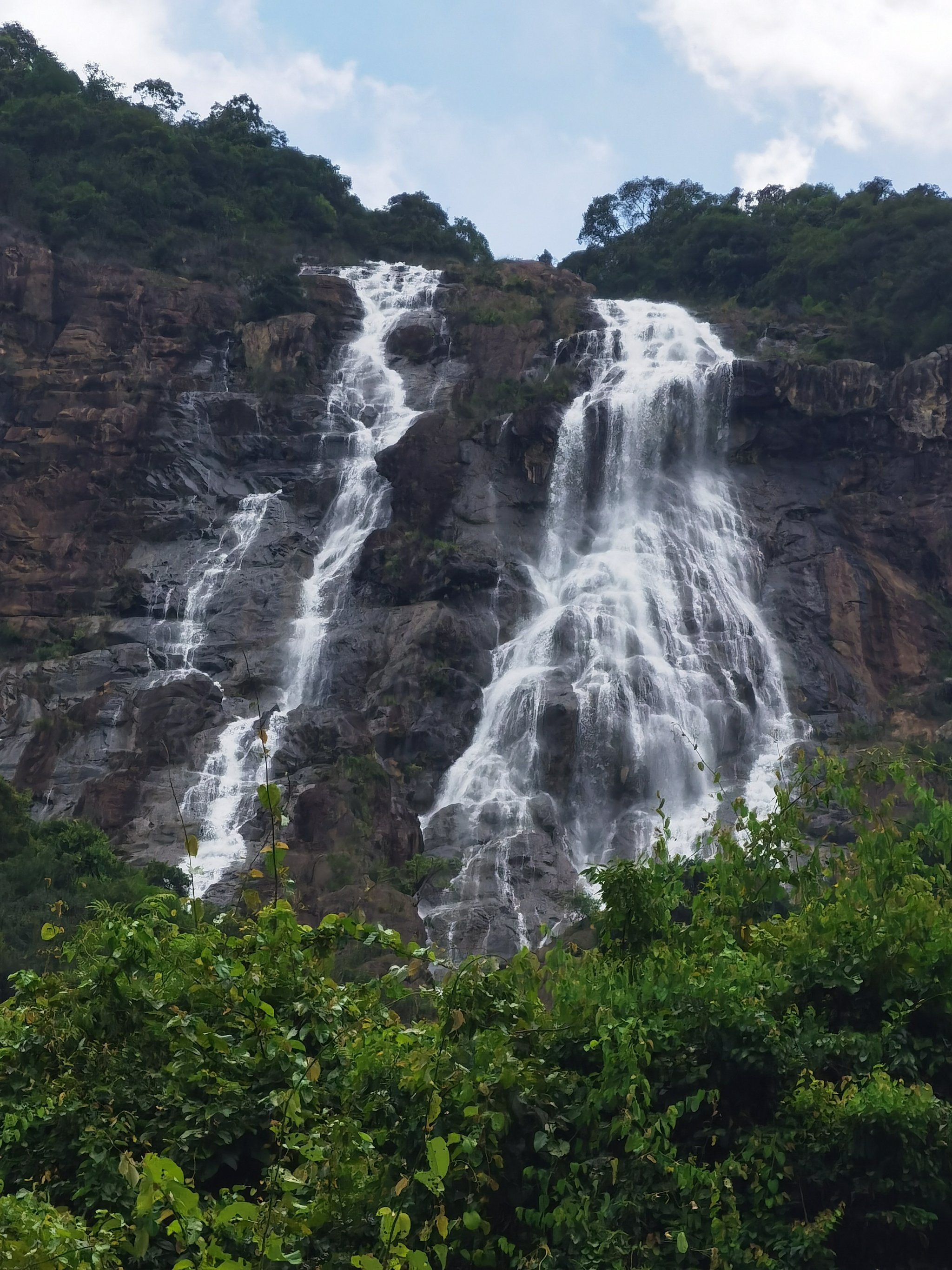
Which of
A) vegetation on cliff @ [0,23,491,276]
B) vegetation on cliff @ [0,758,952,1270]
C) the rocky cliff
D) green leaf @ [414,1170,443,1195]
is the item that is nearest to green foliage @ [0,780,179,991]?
the rocky cliff

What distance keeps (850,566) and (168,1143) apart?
35870 millimetres

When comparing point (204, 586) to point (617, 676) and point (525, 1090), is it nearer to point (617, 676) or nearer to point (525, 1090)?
point (617, 676)

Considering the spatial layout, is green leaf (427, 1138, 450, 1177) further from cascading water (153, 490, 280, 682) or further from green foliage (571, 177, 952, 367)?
green foliage (571, 177, 952, 367)

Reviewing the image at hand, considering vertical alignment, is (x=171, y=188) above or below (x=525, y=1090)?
above

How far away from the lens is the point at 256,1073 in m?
7.02

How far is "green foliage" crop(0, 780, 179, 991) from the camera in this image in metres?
21.9

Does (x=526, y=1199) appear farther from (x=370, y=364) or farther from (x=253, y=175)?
(x=253, y=175)

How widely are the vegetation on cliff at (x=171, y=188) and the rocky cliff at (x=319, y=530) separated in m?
3.31

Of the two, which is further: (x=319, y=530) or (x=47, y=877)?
(x=319, y=530)

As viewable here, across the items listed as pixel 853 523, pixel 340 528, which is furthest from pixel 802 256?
pixel 340 528

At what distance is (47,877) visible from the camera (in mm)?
24406

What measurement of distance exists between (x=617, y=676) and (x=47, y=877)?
15.4 m

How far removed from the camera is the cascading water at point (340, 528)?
30.4 m

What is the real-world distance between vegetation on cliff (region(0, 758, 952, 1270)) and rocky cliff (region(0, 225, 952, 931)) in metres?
18.4
